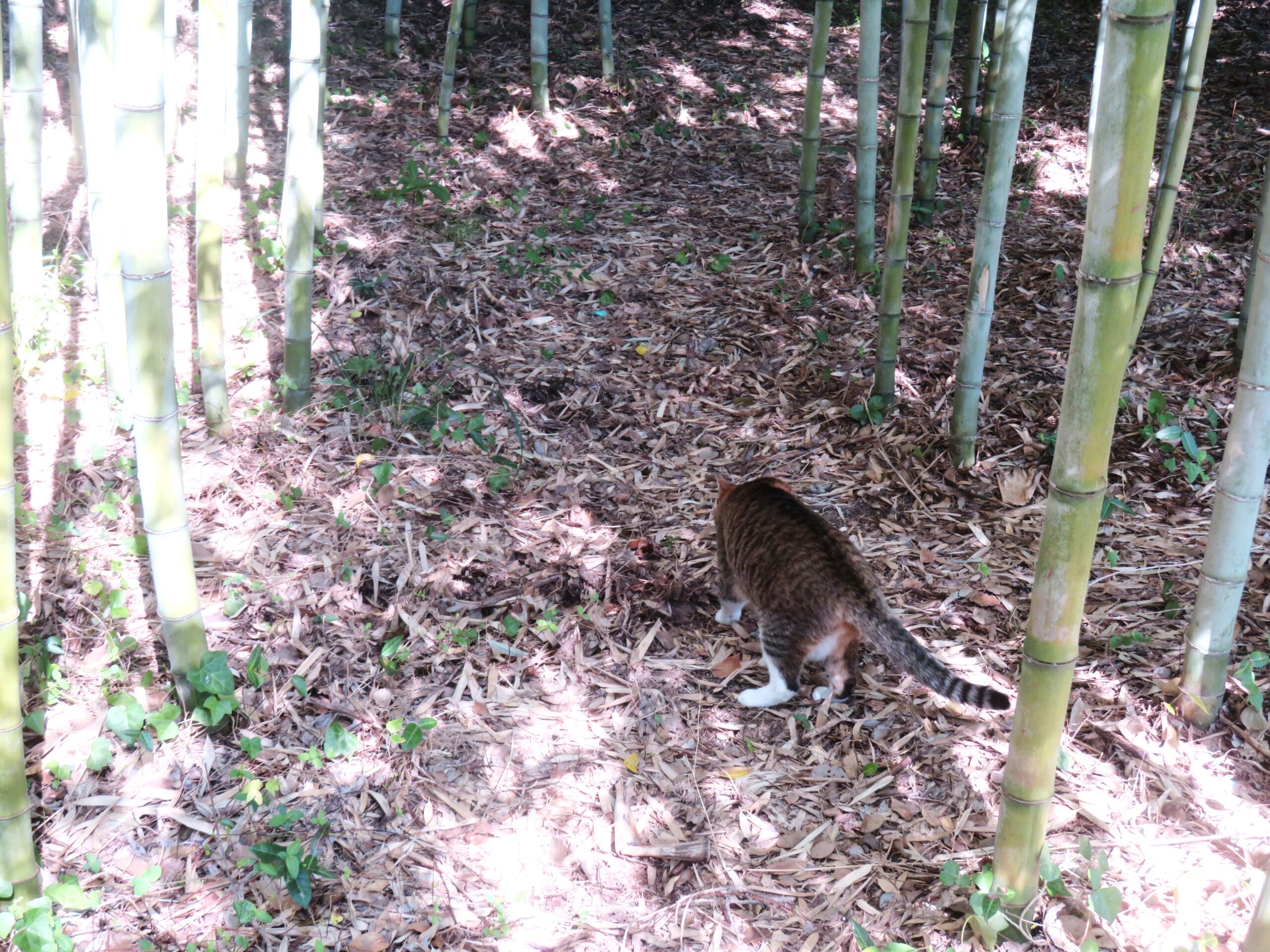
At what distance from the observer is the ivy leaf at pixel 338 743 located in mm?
2891

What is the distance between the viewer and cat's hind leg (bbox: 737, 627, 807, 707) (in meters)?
3.19

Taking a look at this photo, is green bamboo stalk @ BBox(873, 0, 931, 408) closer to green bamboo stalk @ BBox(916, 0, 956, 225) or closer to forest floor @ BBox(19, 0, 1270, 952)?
forest floor @ BBox(19, 0, 1270, 952)

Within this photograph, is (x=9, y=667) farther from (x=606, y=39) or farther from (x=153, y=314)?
(x=606, y=39)

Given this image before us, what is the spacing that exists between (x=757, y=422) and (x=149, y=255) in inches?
111

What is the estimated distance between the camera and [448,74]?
24.2ft

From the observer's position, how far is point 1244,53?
Answer: 830cm

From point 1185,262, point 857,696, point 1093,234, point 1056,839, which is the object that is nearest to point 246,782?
point 857,696

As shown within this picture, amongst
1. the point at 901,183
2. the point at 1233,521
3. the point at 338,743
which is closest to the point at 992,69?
the point at 901,183

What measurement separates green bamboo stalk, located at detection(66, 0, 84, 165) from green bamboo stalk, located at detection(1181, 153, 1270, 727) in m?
4.04

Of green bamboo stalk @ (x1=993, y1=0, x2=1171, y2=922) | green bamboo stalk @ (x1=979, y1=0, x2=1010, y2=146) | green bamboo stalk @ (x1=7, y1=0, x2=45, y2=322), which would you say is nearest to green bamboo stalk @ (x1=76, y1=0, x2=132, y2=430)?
green bamboo stalk @ (x1=7, y1=0, x2=45, y2=322)

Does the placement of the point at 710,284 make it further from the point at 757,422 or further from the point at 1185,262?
the point at 1185,262

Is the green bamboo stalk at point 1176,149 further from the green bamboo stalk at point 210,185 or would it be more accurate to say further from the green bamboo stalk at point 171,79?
the green bamboo stalk at point 171,79

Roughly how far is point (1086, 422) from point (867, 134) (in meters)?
3.95

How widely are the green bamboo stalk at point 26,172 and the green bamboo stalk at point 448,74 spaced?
342cm
